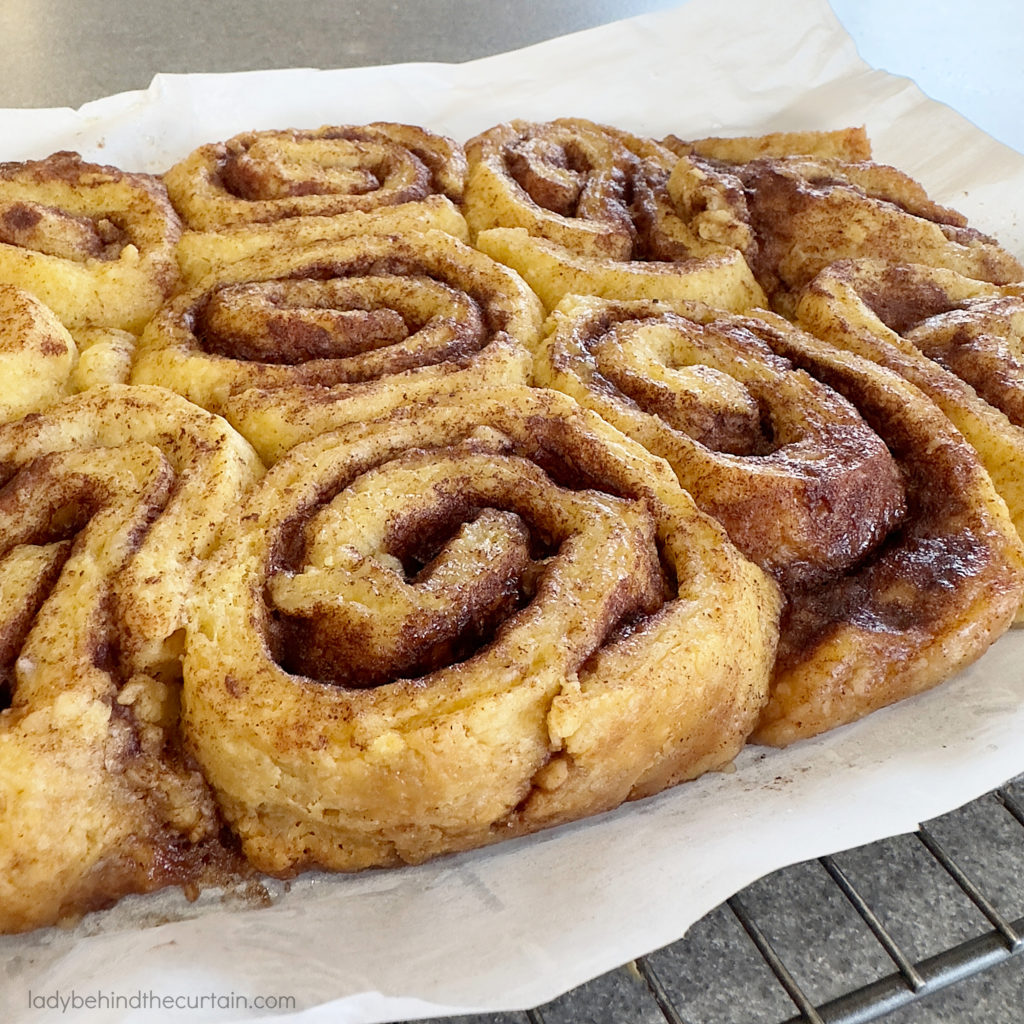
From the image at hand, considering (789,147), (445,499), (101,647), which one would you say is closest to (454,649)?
(445,499)

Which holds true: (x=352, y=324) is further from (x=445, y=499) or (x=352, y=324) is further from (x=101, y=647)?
(x=101, y=647)

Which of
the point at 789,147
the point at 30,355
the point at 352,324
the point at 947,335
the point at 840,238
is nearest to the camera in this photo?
the point at 30,355

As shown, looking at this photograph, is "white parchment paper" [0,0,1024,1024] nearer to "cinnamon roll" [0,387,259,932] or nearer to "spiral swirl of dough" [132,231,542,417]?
"cinnamon roll" [0,387,259,932]

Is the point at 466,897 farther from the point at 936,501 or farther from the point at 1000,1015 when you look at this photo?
the point at 936,501

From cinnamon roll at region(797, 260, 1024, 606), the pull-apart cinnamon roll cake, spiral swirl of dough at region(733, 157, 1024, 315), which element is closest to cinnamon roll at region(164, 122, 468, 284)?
the pull-apart cinnamon roll cake

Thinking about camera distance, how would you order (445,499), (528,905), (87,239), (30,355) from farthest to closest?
1. (87,239)
2. (30,355)
3. (445,499)
4. (528,905)

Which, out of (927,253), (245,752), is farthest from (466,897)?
(927,253)

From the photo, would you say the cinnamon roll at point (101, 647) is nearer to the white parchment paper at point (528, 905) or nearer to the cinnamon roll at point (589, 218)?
the white parchment paper at point (528, 905)
